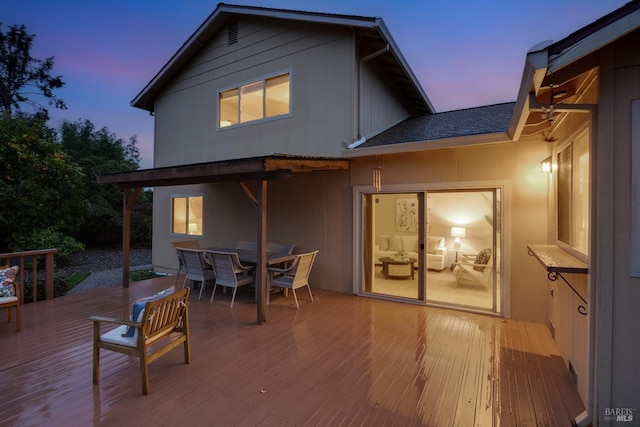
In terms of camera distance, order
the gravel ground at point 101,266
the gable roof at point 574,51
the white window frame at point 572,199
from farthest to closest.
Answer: the gravel ground at point 101,266 → the white window frame at point 572,199 → the gable roof at point 574,51

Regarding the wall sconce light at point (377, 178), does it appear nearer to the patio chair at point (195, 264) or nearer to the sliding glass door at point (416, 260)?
the sliding glass door at point (416, 260)

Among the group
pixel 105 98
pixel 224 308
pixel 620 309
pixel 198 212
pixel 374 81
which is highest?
pixel 105 98

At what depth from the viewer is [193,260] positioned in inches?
221

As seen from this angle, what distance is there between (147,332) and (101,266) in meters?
10.4

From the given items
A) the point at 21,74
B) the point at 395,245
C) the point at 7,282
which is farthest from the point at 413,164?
the point at 21,74

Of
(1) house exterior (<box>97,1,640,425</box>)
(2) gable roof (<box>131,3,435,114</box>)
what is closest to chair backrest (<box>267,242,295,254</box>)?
(1) house exterior (<box>97,1,640,425</box>)

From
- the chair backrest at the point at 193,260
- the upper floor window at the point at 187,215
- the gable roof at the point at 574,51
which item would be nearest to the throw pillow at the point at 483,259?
the gable roof at the point at 574,51

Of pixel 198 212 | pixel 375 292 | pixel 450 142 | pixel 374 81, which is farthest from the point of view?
pixel 198 212

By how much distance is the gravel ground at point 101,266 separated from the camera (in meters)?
7.81

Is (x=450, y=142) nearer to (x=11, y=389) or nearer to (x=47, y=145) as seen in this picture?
(x=11, y=389)

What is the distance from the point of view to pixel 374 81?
22.6 ft

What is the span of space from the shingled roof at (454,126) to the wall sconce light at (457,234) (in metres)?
3.18

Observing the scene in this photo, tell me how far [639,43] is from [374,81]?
5299mm

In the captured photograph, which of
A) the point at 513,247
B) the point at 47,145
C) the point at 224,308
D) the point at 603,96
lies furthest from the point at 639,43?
the point at 47,145
